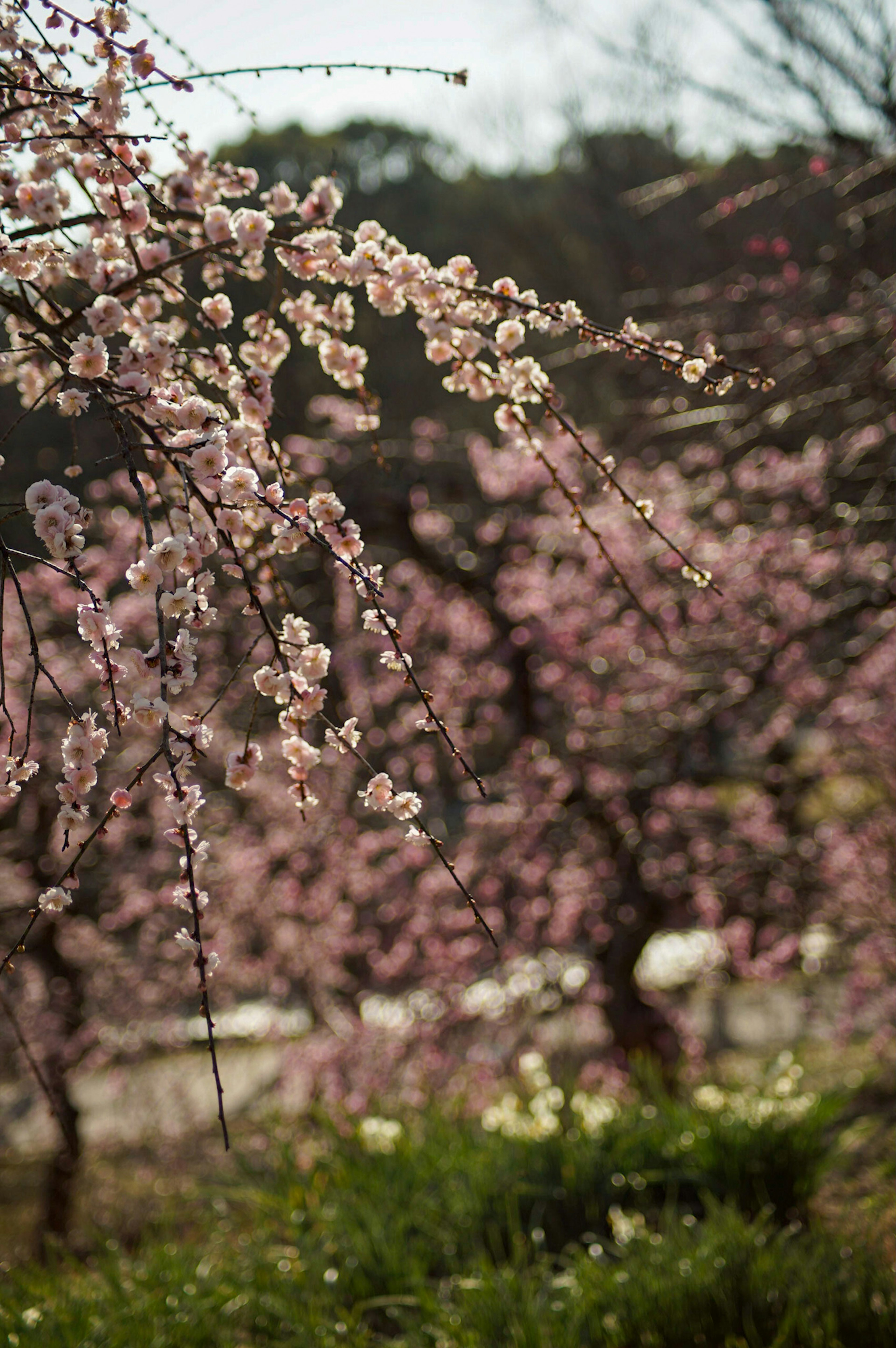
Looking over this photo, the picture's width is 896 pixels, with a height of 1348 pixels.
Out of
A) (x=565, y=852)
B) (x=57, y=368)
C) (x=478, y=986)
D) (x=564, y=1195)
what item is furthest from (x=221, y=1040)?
(x=57, y=368)

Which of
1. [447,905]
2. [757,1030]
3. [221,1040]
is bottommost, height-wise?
[757,1030]

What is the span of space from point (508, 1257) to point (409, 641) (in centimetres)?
368

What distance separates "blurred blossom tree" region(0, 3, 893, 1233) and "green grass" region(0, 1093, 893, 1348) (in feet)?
2.59

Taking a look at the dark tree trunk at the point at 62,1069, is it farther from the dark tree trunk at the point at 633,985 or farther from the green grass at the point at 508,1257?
the dark tree trunk at the point at 633,985

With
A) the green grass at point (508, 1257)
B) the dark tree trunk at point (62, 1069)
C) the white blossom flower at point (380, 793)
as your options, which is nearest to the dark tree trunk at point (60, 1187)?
the dark tree trunk at point (62, 1069)

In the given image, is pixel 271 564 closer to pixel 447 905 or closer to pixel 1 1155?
→ pixel 447 905

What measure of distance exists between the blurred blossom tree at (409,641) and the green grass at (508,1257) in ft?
2.59

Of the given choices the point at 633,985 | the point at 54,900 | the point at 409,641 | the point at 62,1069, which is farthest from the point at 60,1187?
the point at 54,900

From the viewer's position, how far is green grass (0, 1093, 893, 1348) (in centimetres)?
246

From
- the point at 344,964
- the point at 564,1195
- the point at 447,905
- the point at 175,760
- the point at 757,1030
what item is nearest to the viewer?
the point at 175,760

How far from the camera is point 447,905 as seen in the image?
6113mm

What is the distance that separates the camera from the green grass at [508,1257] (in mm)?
2457

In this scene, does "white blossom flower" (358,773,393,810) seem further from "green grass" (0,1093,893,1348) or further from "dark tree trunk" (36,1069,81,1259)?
"dark tree trunk" (36,1069,81,1259)

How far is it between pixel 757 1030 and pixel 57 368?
25.4 ft
